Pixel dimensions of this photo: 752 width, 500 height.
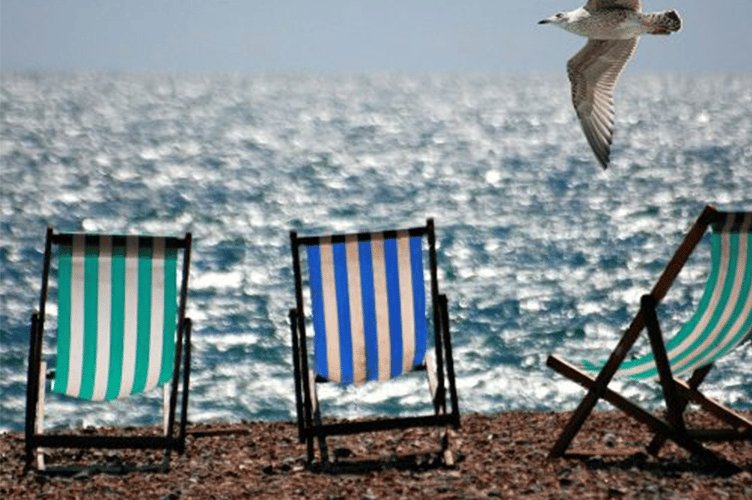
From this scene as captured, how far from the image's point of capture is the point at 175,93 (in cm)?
11000

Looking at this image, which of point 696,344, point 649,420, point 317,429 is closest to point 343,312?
point 317,429


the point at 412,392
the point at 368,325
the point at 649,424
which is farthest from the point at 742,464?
the point at 412,392

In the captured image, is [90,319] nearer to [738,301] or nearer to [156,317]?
[156,317]

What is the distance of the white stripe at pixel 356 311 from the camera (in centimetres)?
515

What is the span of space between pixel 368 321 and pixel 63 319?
1132mm

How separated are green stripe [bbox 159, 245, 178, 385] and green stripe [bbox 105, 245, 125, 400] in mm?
157

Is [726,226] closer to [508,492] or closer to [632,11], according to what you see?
[508,492]

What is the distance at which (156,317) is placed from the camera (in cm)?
513

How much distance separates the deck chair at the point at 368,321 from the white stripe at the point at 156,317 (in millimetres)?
494

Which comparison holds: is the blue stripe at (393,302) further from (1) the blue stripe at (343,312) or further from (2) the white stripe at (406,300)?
(1) the blue stripe at (343,312)

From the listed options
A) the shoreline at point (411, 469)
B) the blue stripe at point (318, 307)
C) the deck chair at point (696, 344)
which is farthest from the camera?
the blue stripe at point (318, 307)

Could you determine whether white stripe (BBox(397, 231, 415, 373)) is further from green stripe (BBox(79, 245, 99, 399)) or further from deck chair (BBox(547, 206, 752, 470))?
green stripe (BBox(79, 245, 99, 399))

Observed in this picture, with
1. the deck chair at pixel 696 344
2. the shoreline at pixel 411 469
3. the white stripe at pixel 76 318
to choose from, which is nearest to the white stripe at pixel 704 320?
the deck chair at pixel 696 344

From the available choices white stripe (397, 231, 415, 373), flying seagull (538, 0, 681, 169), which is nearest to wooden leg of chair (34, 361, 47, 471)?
white stripe (397, 231, 415, 373)
